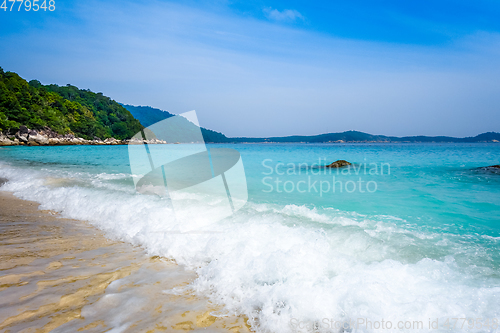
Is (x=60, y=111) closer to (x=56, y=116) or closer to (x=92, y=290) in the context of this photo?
(x=56, y=116)

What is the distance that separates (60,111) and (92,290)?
347ft

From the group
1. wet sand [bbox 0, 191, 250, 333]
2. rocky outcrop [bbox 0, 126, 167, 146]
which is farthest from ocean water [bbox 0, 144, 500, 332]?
rocky outcrop [bbox 0, 126, 167, 146]

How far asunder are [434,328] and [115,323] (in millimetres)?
3121

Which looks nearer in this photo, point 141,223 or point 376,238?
point 376,238

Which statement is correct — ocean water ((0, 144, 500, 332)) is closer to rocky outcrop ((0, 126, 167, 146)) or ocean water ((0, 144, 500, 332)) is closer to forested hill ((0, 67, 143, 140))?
rocky outcrop ((0, 126, 167, 146))

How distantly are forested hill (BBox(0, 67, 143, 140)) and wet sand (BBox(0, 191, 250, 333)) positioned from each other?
7460 centimetres

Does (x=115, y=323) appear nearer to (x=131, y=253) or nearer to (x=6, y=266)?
(x=131, y=253)

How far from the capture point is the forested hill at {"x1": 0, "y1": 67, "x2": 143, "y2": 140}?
64.1 metres

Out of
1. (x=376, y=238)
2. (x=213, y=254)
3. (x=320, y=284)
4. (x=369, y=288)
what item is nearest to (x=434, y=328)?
(x=369, y=288)

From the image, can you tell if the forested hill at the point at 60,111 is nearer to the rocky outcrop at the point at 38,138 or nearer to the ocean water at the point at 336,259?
the rocky outcrop at the point at 38,138

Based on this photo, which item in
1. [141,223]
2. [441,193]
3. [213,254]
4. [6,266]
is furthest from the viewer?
[441,193]

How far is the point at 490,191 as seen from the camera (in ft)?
33.6

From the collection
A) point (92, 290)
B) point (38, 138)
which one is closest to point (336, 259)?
point (92, 290)

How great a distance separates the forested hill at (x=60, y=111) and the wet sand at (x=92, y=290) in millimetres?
74598
